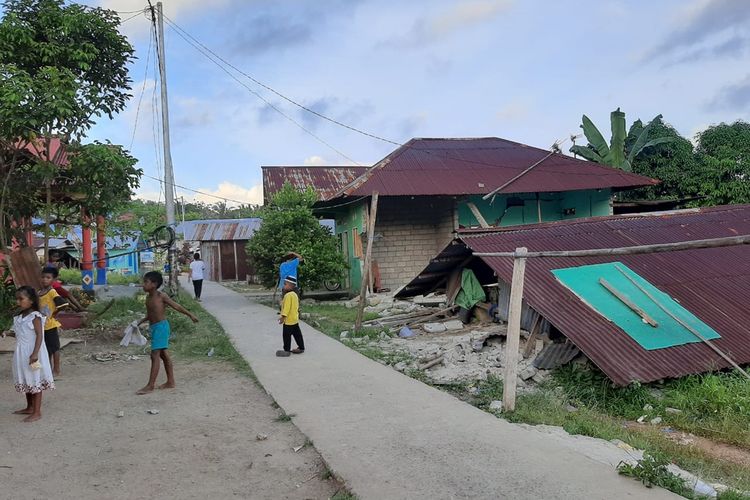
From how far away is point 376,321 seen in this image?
12.4 m

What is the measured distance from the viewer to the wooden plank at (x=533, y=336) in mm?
8492

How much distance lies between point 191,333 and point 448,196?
9.40m

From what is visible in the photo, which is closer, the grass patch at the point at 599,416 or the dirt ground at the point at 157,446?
the dirt ground at the point at 157,446

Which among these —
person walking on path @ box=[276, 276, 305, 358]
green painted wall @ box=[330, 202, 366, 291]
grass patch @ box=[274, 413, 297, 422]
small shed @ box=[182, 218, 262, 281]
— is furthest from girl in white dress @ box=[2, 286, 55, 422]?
small shed @ box=[182, 218, 262, 281]

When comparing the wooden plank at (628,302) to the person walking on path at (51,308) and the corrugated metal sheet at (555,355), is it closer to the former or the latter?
the corrugated metal sheet at (555,355)

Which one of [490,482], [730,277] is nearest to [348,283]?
[730,277]

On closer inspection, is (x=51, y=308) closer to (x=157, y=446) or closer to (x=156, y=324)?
(x=156, y=324)

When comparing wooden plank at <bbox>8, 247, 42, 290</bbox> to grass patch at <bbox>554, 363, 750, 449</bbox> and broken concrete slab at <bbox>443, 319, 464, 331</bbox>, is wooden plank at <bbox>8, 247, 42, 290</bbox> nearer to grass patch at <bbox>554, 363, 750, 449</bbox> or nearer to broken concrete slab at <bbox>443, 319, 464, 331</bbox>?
broken concrete slab at <bbox>443, 319, 464, 331</bbox>

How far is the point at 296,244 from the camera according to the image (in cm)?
1755

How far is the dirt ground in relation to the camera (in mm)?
4184

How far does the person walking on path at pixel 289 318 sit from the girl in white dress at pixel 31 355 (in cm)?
354

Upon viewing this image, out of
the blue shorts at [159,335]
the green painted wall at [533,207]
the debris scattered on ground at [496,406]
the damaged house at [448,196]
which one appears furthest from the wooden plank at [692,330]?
the green painted wall at [533,207]

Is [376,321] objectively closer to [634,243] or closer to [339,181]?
[634,243]

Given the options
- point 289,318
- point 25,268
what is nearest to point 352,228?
point 25,268
